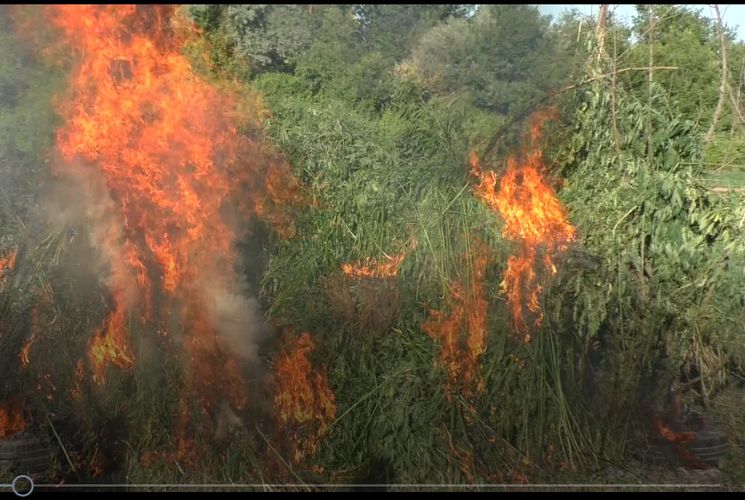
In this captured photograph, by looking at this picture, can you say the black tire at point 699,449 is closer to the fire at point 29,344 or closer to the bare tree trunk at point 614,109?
the bare tree trunk at point 614,109

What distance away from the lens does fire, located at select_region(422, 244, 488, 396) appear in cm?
499

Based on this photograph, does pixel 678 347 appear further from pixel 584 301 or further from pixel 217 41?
pixel 217 41

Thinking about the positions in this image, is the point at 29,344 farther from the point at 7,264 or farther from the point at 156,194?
the point at 156,194

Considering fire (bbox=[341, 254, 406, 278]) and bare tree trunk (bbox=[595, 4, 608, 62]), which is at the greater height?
bare tree trunk (bbox=[595, 4, 608, 62])

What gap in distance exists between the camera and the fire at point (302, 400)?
4.98m

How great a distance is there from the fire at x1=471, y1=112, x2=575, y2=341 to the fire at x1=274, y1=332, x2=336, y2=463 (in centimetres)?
148

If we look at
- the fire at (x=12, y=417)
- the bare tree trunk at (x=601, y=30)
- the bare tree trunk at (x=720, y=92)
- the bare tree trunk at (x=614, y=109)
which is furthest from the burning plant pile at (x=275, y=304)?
the bare tree trunk at (x=720, y=92)

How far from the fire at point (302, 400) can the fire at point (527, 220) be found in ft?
4.84

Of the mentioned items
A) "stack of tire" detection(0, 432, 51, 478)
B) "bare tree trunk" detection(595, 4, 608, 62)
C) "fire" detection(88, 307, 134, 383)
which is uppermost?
"bare tree trunk" detection(595, 4, 608, 62)

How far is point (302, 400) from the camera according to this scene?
5.06 m

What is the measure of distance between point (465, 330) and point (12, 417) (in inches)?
135

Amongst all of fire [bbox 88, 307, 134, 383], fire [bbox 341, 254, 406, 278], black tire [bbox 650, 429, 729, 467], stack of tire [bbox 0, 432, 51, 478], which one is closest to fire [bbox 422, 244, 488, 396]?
fire [bbox 341, 254, 406, 278]

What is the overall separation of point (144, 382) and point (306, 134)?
2.47m

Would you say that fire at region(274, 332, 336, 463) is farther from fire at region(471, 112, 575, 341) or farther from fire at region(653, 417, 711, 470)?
fire at region(653, 417, 711, 470)
